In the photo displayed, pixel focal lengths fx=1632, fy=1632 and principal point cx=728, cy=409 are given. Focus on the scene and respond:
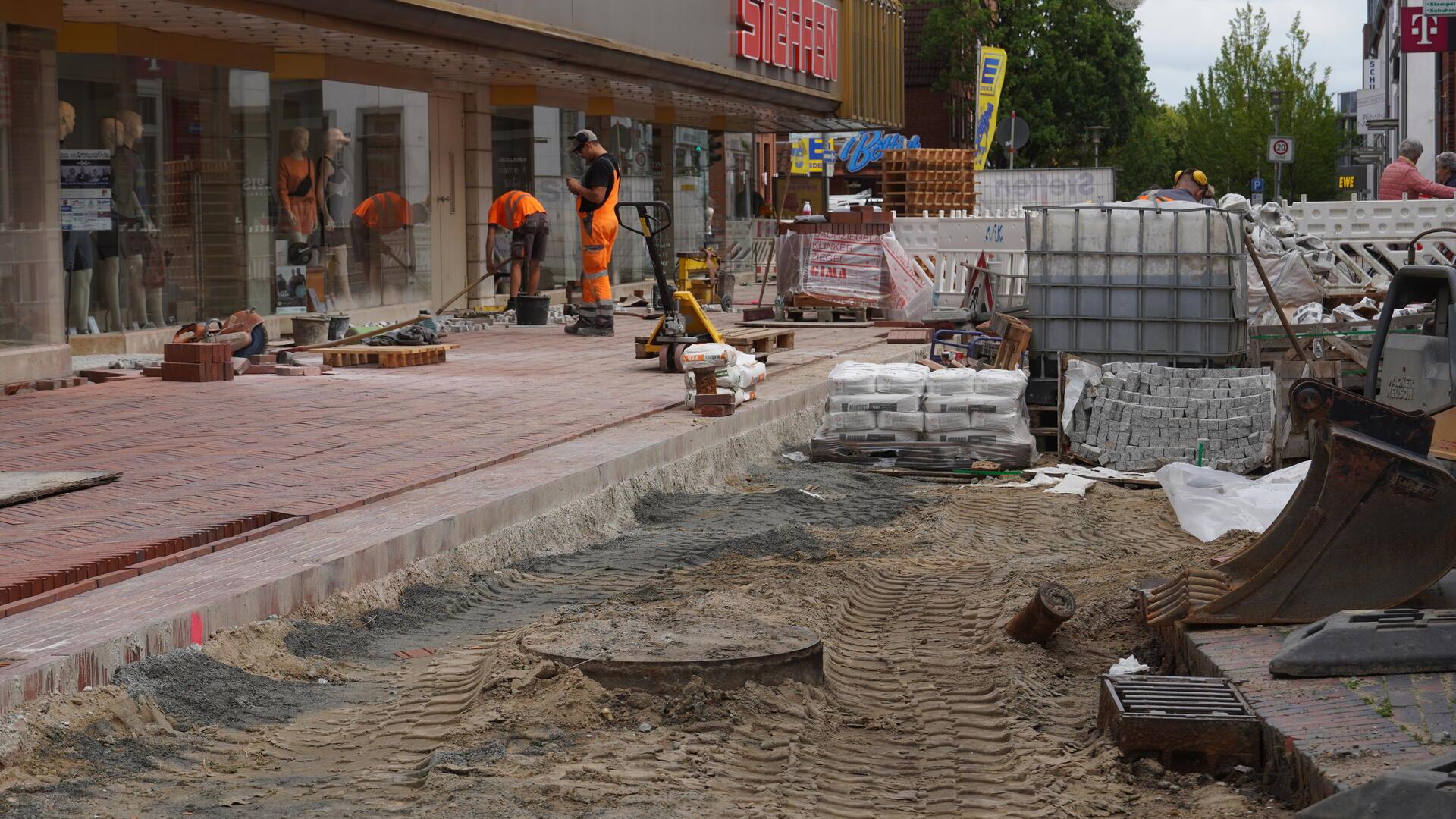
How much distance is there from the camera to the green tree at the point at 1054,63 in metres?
61.8

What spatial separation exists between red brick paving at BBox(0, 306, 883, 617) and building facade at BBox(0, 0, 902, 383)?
2.29m

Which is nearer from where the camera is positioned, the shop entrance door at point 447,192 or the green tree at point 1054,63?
the shop entrance door at point 447,192

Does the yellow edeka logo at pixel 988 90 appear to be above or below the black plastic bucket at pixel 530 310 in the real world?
A: above

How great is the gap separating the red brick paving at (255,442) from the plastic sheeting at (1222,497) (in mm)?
3647

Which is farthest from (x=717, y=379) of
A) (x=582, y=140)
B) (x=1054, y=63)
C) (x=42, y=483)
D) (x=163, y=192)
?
(x=1054, y=63)

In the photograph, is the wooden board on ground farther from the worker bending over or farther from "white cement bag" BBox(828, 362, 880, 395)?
the worker bending over

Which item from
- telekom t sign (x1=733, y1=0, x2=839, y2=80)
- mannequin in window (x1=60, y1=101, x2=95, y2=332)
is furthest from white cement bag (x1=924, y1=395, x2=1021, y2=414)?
telekom t sign (x1=733, y1=0, x2=839, y2=80)

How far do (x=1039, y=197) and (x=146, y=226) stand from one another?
21430 mm

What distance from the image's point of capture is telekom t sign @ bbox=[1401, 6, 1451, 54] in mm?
28938

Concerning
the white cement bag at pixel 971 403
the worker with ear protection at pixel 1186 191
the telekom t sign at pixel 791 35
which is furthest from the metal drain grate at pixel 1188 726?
the telekom t sign at pixel 791 35

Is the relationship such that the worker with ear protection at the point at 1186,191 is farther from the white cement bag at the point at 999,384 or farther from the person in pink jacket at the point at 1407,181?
the white cement bag at the point at 999,384

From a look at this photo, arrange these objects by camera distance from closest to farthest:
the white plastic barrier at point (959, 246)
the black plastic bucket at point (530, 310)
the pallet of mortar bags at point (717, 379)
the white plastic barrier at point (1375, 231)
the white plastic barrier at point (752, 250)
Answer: the pallet of mortar bags at point (717, 379) < the white plastic barrier at point (959, 246) < the white plastic barrier at point (1375, 231) < the black plastic bucket at point (530, 310) < the white plastic barrier at point (752, 250)

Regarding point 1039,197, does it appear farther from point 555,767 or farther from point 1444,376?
point 555,767

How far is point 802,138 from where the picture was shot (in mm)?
65500
